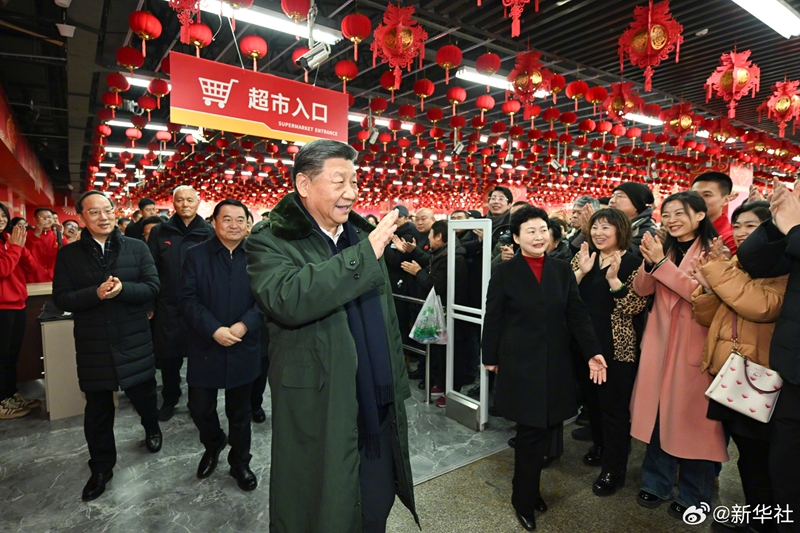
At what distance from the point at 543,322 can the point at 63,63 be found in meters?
8.84

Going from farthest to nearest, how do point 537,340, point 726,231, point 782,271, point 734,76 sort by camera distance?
1. point 734,76
2. point 726,231
3. point 537,340
4. point 782,271

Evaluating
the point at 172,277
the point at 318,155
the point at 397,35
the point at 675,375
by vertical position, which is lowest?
the point at 675,375

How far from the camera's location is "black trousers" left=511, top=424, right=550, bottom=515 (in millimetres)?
2152

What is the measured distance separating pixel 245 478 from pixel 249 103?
11.1 ft

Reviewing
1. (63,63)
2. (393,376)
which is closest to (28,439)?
(393,376)

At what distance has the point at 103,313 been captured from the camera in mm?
2520

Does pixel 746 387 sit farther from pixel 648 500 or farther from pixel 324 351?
pixel 324 351

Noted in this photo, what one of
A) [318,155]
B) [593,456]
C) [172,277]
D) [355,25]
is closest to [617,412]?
[593,456]

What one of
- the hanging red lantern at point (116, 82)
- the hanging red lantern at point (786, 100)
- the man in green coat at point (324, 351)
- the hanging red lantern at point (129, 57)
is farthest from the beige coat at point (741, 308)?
the hanging red lantern at point (116, 82)

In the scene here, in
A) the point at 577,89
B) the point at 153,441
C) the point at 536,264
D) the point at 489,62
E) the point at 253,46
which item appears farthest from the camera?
the point at 577,89

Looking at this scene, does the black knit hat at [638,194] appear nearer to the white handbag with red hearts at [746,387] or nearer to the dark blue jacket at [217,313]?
the white handbag with red hearts at [746,387]

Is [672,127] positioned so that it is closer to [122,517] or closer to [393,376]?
[393,376]

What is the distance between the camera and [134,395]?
2748 mm

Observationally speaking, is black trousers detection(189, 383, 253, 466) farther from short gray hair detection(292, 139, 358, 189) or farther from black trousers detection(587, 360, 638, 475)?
black trousers detection(587, 360, 638, 475)
